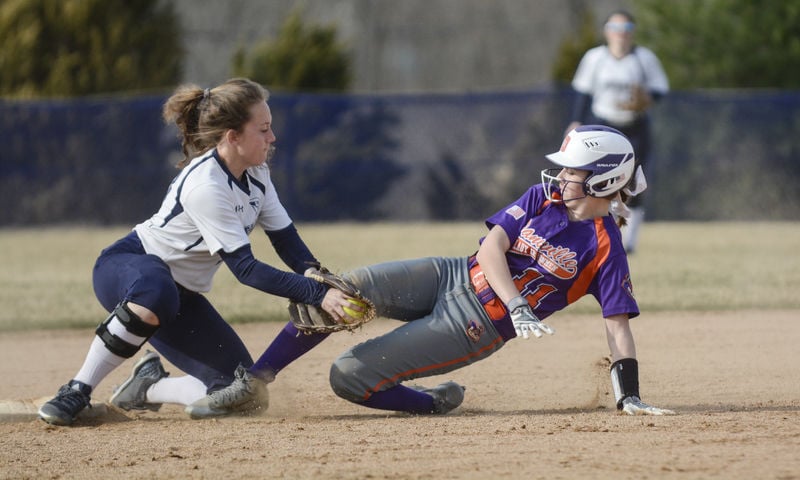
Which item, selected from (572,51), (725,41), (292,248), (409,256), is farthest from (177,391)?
(572,51)

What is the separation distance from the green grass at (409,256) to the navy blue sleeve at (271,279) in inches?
73.6

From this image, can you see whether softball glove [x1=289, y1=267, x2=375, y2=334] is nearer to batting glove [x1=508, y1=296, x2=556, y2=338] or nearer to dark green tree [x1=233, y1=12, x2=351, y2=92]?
batting glove [x1=508, y1=296, x2=556, y2=338]

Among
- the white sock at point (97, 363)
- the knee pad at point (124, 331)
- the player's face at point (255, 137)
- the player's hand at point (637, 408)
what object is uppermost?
the player's face at point (255, 137)

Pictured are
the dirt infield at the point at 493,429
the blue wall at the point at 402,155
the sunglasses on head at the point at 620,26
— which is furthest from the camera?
the blue wall at the point at 402,155

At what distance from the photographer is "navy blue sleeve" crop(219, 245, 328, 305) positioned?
163 inches

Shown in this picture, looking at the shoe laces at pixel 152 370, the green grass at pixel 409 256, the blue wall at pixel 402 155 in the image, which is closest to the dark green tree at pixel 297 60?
the blue wall at pixel 402 155

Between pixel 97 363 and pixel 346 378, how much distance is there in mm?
941

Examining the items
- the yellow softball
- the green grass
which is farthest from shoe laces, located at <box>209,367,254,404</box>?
the green grass

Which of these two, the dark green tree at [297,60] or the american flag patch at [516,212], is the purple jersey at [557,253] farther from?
the dark green tree at [297,60]

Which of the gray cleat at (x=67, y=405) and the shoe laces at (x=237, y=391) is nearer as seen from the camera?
the gray cleat at (x=67, y=405)

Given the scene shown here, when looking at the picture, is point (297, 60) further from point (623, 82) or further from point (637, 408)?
point (637, 408)

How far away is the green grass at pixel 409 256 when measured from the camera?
7.52 metres

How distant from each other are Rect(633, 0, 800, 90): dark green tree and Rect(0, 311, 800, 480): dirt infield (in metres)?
9.32

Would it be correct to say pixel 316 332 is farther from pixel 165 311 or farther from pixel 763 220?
pixel 763 220
